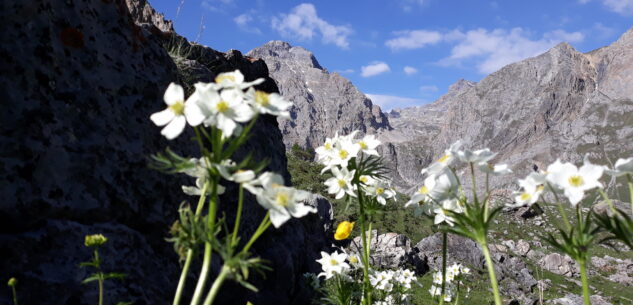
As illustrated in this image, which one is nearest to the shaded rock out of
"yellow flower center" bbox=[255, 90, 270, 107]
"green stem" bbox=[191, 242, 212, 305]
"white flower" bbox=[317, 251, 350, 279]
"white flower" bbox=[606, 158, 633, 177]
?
"white flower" bbox=[317, 251, 350, 279]

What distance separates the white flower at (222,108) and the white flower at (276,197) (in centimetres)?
26

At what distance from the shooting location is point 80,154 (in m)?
4.25

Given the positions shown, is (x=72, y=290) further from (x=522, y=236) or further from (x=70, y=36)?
(x=522, y=236)

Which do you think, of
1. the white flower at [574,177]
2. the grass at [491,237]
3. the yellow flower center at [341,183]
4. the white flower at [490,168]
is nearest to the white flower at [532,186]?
the white flower at [574,177]

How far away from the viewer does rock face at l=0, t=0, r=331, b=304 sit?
12.2 ft

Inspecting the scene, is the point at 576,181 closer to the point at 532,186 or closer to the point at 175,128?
the point at 532,186

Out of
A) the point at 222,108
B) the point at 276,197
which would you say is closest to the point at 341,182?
the point at 276,197

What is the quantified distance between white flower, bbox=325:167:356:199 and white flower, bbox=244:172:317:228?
1.81m

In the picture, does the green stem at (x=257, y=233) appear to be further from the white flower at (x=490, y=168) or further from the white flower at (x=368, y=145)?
the white flower at (x=368, y=145)

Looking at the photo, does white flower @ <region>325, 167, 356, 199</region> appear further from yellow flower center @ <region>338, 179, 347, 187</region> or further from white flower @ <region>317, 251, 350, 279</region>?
white flower @ <region>317, 251, 350, 279</region>

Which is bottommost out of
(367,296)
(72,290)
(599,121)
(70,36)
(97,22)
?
(72,290)

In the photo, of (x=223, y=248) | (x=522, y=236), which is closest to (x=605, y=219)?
(x=223, y=248)

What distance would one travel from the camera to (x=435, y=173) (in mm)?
2514

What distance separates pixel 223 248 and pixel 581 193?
173 centimetres
